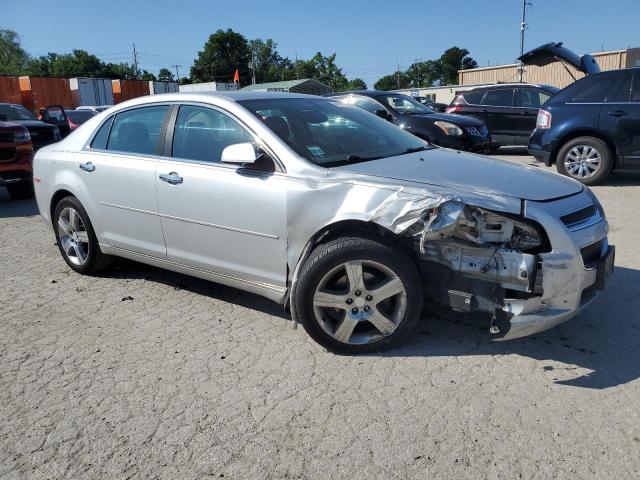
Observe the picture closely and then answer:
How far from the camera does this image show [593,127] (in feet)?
26.6

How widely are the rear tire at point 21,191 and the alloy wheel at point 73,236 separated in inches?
218

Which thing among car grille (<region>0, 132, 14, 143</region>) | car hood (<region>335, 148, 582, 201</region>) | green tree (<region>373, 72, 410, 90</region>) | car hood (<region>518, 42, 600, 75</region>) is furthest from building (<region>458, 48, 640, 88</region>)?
green tree (<region>373, 72, 410, 90</region>)

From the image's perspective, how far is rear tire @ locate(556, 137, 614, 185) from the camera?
8.10 metres

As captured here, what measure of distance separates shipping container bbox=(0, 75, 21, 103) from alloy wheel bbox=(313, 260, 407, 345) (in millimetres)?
34926

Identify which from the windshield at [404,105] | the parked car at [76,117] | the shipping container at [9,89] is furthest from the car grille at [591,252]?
the shipping container at [9,89]

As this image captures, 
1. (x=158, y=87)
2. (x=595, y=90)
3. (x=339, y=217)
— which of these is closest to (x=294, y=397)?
(x=339, y=217)

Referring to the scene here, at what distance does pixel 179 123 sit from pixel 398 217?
1982mm

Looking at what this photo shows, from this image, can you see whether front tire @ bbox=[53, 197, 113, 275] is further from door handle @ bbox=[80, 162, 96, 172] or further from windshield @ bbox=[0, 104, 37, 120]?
windshield @ bbox=[0, 104, 37, 120]

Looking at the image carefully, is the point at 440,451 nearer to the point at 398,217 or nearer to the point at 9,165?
the point at 398,217

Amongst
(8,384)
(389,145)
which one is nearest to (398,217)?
(389,145)

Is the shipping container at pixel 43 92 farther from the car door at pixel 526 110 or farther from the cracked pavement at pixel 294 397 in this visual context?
the cracked pavement at pixel 294 397

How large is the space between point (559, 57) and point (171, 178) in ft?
31.7

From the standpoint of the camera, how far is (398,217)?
305 cm

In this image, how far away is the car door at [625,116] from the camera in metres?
7.78
